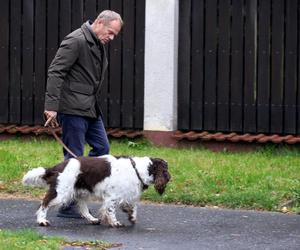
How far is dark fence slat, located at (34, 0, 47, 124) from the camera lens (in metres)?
15.9

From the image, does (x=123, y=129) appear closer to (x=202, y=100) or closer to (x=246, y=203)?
(x=202, y=100)

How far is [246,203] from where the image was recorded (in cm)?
1112

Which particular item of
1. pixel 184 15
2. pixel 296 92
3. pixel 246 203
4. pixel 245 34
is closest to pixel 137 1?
pixel 184 15

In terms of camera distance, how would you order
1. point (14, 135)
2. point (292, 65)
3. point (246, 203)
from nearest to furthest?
point (246, 203) < point (292, 65) < point (14, 135)

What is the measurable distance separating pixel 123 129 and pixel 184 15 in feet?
6.67

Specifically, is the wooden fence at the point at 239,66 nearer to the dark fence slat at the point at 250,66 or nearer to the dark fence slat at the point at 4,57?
the dark fence slat at the point at 250,66

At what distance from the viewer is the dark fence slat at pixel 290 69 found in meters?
14.8

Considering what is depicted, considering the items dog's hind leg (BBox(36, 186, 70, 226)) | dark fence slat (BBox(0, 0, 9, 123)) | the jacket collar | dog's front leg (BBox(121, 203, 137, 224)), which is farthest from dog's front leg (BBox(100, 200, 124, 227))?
dark fence slat (BBox(0, 0, 9, 123))

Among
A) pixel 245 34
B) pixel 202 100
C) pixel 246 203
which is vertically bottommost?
pixel 246 203

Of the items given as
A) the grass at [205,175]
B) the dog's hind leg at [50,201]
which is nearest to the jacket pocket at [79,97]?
the dog's hind leg at [50,201]

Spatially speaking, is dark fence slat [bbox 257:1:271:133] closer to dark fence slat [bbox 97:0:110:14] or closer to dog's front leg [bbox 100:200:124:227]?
dark fence slat [bbox 97:0:110:14]

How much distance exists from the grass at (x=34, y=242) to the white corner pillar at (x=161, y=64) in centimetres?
651

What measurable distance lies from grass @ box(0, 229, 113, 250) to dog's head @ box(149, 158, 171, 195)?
1.13 metres

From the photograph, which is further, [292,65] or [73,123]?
[292,65]
